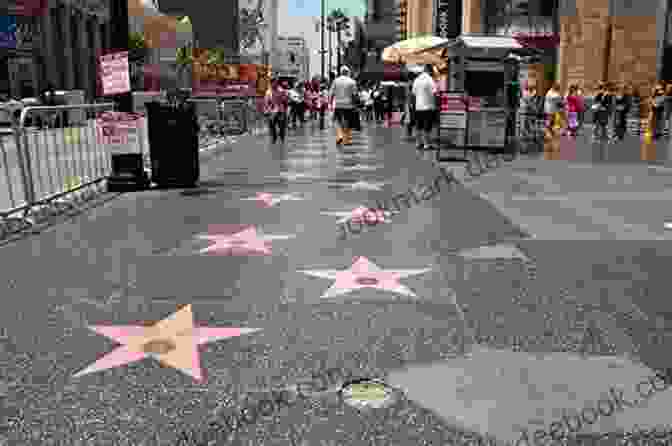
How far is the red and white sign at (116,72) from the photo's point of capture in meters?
9.05

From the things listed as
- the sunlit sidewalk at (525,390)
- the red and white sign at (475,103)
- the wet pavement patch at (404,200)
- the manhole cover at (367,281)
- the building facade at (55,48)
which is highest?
the building facade at (55,48)

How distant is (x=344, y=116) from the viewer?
1734cm

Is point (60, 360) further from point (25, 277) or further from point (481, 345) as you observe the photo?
point (481, 345)

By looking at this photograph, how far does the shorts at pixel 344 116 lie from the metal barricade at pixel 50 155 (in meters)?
7.67

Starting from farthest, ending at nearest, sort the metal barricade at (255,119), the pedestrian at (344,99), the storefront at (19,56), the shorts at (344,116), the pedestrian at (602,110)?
the storefront at (19,56) → the metal barricade at (255,119) → the pedestrian at (602,110) → the shorts at (344,116) → the pedestrian at (344,99)

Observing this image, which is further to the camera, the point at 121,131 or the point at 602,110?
the point at 602,110

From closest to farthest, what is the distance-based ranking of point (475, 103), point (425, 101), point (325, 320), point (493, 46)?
1. point (325, 320)
2. point (493, 46)
3. point (475, 103)
4. point (425, 101)

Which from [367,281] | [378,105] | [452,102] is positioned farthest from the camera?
[378,105]

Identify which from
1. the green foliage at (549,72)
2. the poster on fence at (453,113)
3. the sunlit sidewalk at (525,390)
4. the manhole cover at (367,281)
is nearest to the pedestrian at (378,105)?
the green foliage at (549,72)

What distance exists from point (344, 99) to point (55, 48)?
108 ft

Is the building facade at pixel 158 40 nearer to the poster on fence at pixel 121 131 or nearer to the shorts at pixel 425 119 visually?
the shorts at pixel 425 119

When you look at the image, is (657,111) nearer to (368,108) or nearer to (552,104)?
(552,104)

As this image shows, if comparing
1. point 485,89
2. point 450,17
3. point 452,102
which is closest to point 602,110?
point 485,89

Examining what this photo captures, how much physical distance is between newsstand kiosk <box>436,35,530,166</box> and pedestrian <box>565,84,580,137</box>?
6.89 metres
